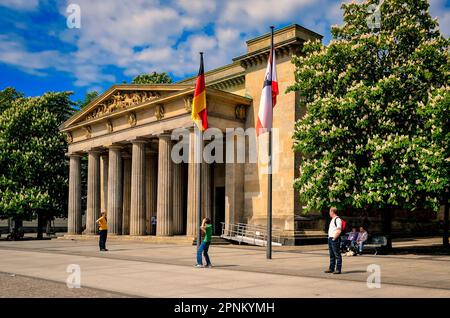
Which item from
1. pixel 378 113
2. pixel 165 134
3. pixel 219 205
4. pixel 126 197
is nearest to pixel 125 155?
pixel 126 197

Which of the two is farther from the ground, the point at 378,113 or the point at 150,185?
the point at 378,113

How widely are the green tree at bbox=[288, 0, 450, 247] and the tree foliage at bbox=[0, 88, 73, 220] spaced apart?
28502mm

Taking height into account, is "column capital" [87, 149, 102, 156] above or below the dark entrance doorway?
above

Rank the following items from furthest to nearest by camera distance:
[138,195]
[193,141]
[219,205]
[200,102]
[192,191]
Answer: [219,205], [138,195], [193,141], [192,191], [200,102]

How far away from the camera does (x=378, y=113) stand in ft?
73.4

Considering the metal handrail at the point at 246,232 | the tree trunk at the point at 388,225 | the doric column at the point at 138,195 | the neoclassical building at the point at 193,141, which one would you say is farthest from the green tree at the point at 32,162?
the tree trunk at the point at 388,225

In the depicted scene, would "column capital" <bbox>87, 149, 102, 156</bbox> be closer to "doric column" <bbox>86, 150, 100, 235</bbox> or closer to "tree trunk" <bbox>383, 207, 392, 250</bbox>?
"doric column" <bbox>86, 150, 100, 235</bbox>

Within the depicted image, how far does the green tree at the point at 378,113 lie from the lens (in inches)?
845

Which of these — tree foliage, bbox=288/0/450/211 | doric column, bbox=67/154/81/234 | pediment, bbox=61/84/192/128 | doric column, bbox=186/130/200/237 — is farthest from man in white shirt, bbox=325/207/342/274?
doric column, bbox=67/154/81/234

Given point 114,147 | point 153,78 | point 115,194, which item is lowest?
point 115,194

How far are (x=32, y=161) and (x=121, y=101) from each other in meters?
11.1

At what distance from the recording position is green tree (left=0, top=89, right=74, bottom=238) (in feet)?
142

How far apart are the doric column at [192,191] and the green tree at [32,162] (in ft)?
57.9

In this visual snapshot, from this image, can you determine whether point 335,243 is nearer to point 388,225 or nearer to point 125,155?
point 388,225
